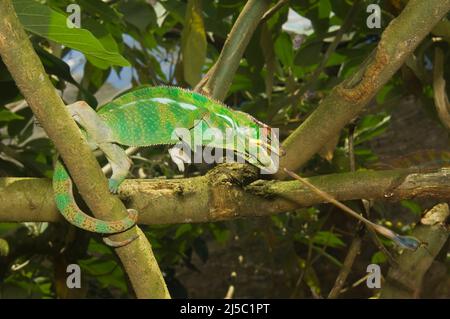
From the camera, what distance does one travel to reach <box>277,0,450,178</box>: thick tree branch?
73cm

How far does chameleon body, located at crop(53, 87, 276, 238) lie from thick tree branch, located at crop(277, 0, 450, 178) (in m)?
0.07

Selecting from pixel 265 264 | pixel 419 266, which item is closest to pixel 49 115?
pixel 419 266

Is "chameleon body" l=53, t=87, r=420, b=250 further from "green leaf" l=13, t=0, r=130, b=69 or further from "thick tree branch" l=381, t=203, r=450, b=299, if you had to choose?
"thick tree branch" l=381, t=203, r=450, b=299

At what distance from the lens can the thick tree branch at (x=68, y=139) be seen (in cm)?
57

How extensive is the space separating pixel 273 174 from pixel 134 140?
0.19 meters

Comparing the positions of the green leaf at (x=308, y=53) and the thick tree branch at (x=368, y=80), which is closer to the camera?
the thick tree branch at (x=368, y=80)

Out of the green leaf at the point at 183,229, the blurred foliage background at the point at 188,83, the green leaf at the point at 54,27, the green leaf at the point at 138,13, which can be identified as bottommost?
the green leaf at the point at 183,229

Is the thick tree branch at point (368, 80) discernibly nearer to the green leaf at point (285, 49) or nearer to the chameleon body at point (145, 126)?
the chameleon body at point (145, 126)

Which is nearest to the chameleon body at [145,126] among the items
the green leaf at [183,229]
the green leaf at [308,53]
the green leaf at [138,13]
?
the green leaf at [138,13]

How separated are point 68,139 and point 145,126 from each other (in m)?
0.12

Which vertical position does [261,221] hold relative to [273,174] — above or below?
below

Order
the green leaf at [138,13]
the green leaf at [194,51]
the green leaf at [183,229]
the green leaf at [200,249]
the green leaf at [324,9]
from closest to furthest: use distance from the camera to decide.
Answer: the green leaf at [194,51] < the green leaf at [138,13] < the green leaf at [324,9] < the green leaf at [183,229] < the green leaf at [200,249]

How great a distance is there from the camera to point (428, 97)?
56.7 inches

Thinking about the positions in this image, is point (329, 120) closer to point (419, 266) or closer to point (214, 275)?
point (419, 266)
